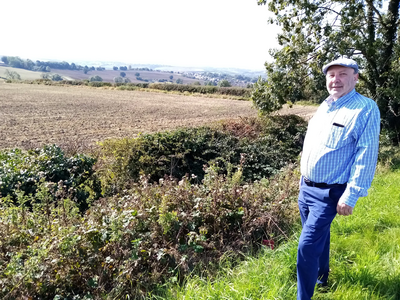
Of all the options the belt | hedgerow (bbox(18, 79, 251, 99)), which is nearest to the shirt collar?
the belt

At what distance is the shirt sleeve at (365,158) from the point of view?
215cm

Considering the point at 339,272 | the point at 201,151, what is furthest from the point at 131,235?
the point at 201,151

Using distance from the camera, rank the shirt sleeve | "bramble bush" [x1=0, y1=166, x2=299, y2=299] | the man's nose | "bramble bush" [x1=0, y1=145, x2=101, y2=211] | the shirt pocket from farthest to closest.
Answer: "bramble bush" [x1=0, y1=145, x2=101, y2=211]
"bramble bush" [x1=0, y1=166, x2=299, y2=299]
the man's nose
the shirt pocket
the shirt sleeve

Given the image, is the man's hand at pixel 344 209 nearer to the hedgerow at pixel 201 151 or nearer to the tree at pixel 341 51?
the hedgerow at pixel 201 151

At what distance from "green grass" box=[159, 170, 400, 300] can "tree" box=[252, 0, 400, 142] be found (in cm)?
694

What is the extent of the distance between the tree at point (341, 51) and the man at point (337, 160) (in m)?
7.89

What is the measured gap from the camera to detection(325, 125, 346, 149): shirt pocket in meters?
2.30

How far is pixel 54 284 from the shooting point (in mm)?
2711

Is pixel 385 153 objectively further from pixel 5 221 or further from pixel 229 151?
pixel 5 221

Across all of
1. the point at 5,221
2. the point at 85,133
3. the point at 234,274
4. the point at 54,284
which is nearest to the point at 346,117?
the point at 234,274

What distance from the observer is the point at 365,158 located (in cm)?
216

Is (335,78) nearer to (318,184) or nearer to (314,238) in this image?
(318,184)

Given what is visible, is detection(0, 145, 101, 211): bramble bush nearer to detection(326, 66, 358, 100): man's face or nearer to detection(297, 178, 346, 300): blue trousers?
detection(297, 178, 346, 300): blue trousers

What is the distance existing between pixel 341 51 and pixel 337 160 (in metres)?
8.27
